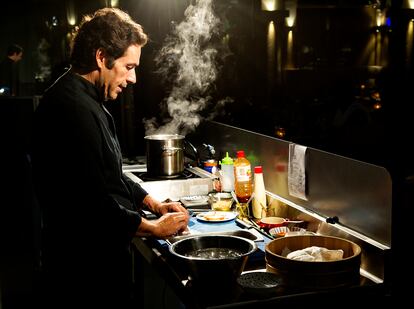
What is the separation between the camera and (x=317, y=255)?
230cm

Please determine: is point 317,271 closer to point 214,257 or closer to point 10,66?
point 214,257

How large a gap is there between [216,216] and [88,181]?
1.13 m

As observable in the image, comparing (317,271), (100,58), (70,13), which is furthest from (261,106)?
(70,13)

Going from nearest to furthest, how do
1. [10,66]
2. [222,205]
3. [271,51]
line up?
[222,205]
[10,66]
[271,51]

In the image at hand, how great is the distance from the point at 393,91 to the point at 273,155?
733cm

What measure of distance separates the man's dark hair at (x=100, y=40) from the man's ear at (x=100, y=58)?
0.04ft

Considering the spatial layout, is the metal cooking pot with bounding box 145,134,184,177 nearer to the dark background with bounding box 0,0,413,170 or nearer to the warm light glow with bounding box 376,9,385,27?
the dark background with bounding box 0,0,413,170

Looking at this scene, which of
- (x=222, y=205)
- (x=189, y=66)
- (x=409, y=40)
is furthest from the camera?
(x=409, y=40)

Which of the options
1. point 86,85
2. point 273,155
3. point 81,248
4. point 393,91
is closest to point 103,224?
point 81,248

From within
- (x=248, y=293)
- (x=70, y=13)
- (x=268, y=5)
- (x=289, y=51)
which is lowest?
(x=248, y=293)

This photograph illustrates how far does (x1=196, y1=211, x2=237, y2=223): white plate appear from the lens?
10.5 feet

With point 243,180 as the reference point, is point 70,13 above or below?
above

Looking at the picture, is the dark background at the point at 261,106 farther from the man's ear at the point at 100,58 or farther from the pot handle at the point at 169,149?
the man's ear at the point at 100,58

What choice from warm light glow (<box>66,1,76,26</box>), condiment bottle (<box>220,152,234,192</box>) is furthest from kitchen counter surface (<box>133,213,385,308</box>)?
warm light glow (<box>66,1,76,26</box>)
